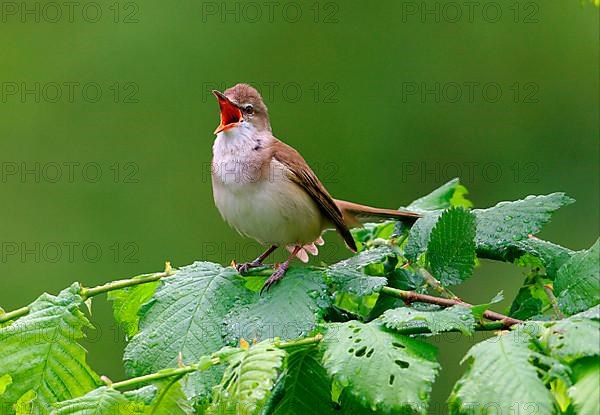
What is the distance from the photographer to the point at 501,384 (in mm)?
1360

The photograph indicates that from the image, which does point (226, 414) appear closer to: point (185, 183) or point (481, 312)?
point (481, 312)

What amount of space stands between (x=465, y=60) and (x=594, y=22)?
119 centimetres

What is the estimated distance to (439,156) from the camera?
8.25 m

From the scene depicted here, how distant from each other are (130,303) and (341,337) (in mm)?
809

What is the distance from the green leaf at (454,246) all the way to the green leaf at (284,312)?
243 mm

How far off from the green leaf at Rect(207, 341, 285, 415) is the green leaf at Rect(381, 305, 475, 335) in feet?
0.68

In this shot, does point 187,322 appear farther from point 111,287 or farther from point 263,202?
point 263,202

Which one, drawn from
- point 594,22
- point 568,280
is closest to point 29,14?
point 594,22

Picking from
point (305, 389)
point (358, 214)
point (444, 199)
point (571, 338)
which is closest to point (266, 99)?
point (358, 214)

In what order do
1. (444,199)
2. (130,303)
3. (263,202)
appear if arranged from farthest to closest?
(263,202) < (444,199) < (130,303)

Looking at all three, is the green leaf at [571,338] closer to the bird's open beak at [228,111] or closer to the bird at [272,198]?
the bird at [272,198]

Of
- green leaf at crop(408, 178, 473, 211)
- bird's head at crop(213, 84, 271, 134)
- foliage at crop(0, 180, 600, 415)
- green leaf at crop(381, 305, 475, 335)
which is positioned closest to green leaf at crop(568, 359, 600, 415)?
foliage at crop(0, 180, 600, 415)

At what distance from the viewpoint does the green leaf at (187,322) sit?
73.7 inches

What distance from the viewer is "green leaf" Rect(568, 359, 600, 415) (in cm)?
131
